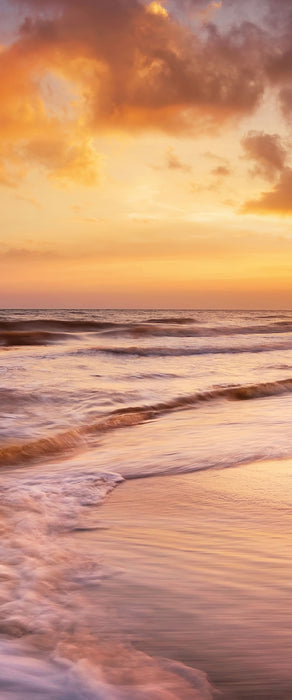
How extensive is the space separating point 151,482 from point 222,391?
3.73 m

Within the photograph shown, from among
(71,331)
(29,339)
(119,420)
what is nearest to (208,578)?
(119,420)

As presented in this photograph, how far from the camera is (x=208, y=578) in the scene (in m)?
1.82

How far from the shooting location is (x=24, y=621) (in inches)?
62.7

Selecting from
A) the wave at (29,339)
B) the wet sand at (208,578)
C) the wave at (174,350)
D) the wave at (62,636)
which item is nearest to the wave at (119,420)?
the wet sand at (208,578)

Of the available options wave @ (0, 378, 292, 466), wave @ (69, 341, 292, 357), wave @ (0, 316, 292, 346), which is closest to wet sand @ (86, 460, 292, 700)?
wave @ (0, 378, 292, 466)

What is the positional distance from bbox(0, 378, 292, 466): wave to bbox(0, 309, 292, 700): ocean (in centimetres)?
2

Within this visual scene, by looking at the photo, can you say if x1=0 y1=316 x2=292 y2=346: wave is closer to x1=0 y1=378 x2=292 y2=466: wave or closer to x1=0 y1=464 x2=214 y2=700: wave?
x1=0 y1=378 x2=292 y2=466: wave

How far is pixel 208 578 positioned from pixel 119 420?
326cm

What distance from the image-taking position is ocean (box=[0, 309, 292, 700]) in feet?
4.41

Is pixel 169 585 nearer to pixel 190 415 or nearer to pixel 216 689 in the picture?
pixel 216 689

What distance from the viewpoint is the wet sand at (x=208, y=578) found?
139 centimetres

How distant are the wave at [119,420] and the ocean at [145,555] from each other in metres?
0.02

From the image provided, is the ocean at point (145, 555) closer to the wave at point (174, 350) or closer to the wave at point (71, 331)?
the wave at point (174, 350)

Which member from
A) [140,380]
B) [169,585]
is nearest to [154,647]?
[169,585]
